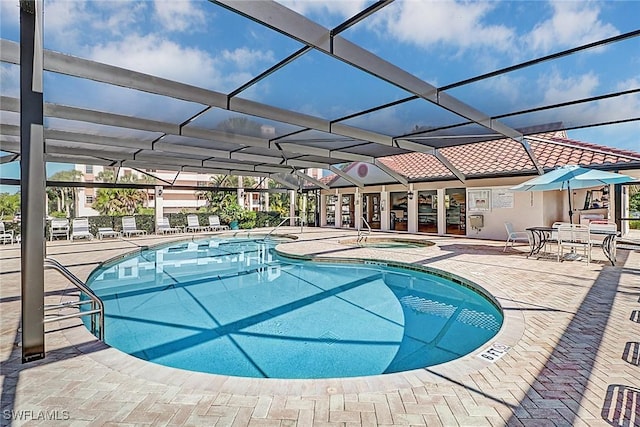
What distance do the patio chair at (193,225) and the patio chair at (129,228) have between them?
2601 millimetres

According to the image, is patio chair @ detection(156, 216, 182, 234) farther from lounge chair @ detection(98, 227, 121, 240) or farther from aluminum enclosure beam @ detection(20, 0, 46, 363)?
aluminum enclosure beam @ detection(20, 0, 46, 363)

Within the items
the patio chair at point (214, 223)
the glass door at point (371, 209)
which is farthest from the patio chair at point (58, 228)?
the glass door at point (371, 209)

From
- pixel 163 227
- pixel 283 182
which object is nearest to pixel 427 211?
pixel 283 182

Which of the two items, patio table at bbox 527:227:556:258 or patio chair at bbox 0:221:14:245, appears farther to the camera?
patio chair at bbox 0:221:14:245

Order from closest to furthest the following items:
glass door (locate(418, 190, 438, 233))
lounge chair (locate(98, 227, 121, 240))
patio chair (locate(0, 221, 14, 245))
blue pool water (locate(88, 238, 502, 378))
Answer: blue pool water (locate(88, 238, 502, 378)) < patio chair (locate(0, 221, 14, 245)) < lounge chair (locate(98, 227, 121, 240)) < glass door (locate(418, 190, 438, 233))

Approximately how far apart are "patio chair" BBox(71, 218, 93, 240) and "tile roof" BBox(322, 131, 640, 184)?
14848mm

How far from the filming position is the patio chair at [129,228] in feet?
54.9

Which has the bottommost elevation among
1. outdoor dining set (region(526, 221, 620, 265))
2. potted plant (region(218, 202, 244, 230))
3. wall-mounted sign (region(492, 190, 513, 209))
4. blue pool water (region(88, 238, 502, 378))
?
blue pool water (region(88, 238, 502, 378))

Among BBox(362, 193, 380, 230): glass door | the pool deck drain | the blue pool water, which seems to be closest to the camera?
the pool deck drain

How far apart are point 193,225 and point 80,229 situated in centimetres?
541

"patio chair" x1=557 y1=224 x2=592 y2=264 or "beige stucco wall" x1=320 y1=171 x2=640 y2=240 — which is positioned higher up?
"beige stucco wall" x1=320 y1=171 x2=640 y2=240

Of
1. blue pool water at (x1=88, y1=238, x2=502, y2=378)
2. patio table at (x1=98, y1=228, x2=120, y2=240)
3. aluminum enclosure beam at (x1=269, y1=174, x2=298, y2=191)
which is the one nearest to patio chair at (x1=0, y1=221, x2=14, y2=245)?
patio table at (x1=98, y1=228, x2=120, y2=240)

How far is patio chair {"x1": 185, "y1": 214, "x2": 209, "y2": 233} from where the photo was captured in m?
19.3

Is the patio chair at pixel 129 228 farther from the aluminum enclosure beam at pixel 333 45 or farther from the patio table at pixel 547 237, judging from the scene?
the patio table at pixel 547 237
